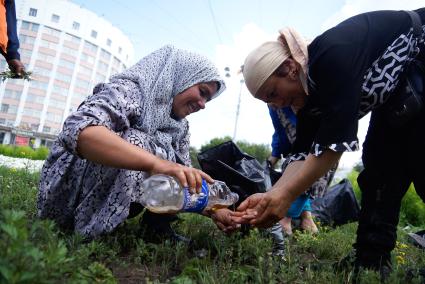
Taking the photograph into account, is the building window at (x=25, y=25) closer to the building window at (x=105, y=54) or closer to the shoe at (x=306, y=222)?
the building window at (x=105, y=54)

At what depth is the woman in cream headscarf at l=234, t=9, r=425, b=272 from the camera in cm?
178

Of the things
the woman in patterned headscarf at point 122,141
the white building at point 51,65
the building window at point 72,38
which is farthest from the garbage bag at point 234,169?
the building window at point 72,38

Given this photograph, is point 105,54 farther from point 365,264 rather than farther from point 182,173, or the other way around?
point 182,173

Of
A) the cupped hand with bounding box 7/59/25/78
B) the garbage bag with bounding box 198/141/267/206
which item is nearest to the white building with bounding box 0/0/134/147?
the cupped hand with bounding box 7/59/25/78

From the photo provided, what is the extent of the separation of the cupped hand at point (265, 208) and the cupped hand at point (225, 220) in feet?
1.02

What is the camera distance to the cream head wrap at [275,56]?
1.99 meters

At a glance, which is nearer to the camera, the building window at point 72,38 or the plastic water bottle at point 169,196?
the plastic water bottle at point 169,196

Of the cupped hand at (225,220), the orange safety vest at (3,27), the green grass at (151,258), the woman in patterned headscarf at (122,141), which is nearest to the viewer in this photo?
the green grass at (151,258)

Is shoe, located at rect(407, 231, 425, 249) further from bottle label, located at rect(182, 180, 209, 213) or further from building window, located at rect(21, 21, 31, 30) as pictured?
building window, located at rect(21, 21, 31, 30)

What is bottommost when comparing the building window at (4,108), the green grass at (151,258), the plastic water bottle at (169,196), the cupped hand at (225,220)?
the green grass at (151,258)

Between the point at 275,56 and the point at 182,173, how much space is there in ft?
2.55

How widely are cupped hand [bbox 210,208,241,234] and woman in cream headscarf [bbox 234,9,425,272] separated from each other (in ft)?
0.88

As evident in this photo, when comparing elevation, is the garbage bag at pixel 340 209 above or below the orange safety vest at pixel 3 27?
below

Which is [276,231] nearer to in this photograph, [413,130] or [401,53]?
[413,130]
